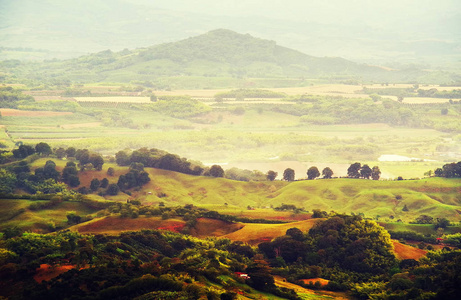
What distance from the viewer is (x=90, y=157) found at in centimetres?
12800

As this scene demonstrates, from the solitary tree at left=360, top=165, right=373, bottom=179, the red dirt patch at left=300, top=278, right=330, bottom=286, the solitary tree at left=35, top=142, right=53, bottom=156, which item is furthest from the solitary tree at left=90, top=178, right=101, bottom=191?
the red dirt patch at left=300, top=278, right=330, bottom=286

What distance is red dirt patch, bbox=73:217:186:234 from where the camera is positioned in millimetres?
87750

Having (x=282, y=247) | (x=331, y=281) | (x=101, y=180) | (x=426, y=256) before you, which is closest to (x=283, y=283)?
(x=331, y=281)

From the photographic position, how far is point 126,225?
89.7 meters

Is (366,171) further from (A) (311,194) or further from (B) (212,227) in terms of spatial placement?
(B) (212,227)

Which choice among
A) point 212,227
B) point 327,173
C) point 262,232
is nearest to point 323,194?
point 327,173

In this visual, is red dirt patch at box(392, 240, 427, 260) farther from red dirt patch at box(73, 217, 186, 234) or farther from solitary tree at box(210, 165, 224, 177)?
solitary tree at box(210, 165, 224, 177)

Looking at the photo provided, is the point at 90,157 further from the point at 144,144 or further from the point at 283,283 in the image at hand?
the point at 283,283

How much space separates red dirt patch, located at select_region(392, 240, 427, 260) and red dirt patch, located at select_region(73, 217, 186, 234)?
30.3 m

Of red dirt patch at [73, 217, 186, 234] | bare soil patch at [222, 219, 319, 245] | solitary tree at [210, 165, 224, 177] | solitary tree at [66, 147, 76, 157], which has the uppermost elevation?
solitary tree at [66, 147, 76, 157]

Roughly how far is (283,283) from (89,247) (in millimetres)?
22125

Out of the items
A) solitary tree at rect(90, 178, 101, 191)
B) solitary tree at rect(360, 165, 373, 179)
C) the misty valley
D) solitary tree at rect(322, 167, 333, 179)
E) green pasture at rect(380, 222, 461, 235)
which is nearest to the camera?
the misty valley

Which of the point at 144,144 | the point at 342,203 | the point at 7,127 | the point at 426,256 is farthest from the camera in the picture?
the point at 7,127

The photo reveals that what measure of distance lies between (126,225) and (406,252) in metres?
39.0
